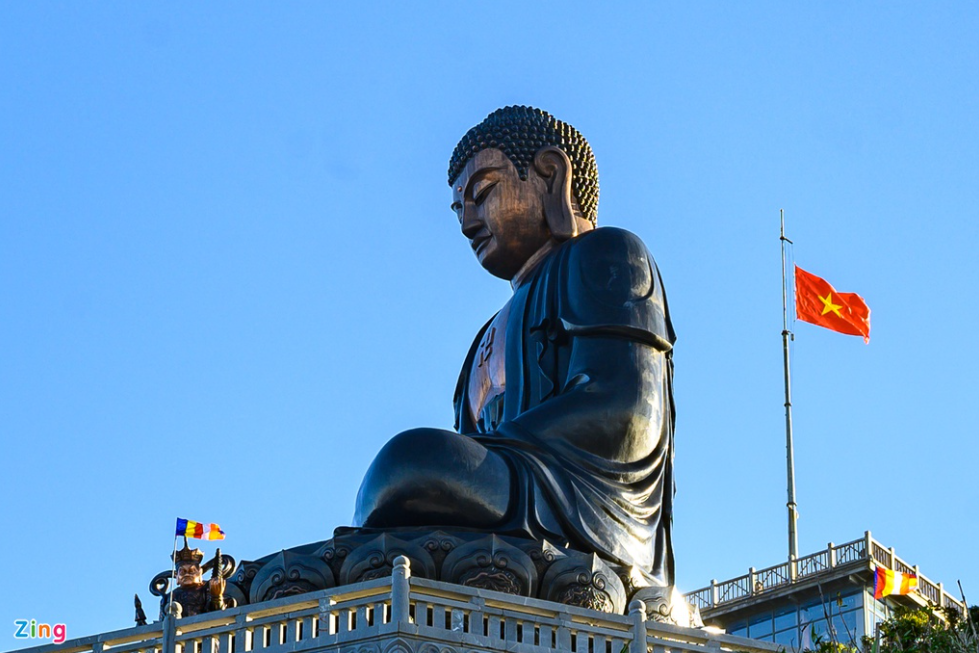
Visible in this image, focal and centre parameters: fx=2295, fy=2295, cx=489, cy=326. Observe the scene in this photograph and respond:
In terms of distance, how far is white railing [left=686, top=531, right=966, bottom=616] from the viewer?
3034 cm

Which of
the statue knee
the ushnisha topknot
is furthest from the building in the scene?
the statue knee

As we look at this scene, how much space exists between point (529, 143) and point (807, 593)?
13.5 metres

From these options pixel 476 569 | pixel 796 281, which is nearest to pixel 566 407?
pixel 476 569

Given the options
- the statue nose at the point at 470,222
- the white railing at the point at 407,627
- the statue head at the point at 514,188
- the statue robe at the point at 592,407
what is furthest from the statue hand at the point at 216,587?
the statue nose at the point at 470,222

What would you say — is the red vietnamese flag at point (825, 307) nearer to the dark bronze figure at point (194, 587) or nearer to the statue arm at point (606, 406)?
the statue arm at point (606, 406)

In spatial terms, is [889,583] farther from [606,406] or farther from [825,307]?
[825,307]

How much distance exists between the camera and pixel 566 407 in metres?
15.6

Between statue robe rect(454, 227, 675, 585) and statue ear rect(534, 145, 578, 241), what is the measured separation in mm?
304

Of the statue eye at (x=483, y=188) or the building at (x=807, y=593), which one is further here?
the building at (x=807, y=593)

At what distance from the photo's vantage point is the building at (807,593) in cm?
2973

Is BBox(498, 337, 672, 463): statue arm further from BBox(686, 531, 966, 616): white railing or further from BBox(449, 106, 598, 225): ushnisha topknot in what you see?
BBox(686, 531, 966, 616): white railing

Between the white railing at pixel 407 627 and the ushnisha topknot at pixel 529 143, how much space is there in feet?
19.5

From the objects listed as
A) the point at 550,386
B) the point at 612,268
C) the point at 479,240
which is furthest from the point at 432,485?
the point at 479,240

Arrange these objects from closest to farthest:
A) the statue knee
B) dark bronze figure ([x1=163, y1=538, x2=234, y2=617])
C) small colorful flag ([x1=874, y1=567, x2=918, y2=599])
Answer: dark bronze figure ([x1=163, y1=538, x2=234, y2=617]), the statue knee, small colorful flag ([x1=874, y1=567, x2=918, y2=599])
